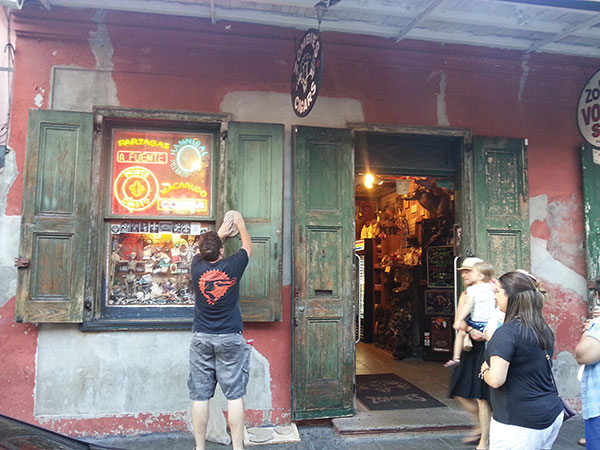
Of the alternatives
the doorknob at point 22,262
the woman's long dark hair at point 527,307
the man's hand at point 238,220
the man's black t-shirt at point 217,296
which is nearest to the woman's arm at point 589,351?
the woman's long dark hair at point 527,307

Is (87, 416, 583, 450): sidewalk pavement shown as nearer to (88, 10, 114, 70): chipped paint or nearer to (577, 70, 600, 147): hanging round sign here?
(577, 70, 600, 147): hanging round sign

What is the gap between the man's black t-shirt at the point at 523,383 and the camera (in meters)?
2.57

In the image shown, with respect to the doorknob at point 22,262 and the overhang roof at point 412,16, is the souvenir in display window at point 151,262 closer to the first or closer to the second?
the doorknob at point 22,262

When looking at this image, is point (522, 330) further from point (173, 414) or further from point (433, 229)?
point (433, 229)

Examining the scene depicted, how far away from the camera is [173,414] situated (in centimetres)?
471

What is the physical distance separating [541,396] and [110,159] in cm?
445

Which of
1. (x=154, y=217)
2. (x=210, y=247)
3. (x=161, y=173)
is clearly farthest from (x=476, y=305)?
(x=161, y=173)

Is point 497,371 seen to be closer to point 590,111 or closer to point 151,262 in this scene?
point 151,262

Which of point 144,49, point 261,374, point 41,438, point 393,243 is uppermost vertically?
point 144,49

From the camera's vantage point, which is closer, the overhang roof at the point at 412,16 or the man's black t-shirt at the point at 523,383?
the man's black t-shirt at the point at 523,383

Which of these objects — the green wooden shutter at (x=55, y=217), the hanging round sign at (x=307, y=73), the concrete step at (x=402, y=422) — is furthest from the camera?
the concrete step at (x=402, y=422)

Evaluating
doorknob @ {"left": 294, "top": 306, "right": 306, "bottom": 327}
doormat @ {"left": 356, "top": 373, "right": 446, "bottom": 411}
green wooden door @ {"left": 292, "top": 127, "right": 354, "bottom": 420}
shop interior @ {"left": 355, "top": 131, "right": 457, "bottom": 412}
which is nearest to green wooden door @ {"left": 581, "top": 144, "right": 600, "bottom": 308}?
shop interior @ {"left": 355, "top": 131, "right": 457, "bottom": 412}

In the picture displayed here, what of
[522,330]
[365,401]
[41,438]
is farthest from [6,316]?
[522,330]

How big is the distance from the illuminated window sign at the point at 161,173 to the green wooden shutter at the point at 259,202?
1.30 feet
